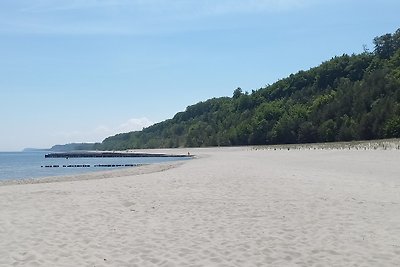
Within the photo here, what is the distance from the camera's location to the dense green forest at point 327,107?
97.2 metres

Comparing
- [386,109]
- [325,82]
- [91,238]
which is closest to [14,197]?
[91,238]

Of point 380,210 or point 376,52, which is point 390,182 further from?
point 376,52

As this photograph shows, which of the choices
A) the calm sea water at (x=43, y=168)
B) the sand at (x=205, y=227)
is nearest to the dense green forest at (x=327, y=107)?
the calm sea water at (x=43, y=168)

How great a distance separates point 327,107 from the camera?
122375mm

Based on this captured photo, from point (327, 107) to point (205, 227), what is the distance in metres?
118

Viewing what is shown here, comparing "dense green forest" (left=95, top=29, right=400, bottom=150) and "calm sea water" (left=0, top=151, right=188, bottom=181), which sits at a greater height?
"dense green forest" (left=95, top=29, right=400, bottom=150)

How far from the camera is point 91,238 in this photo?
953cm

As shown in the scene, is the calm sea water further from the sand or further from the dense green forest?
the dense green forest

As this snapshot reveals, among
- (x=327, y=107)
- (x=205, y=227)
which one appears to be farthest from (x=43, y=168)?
(x=327, y=107)

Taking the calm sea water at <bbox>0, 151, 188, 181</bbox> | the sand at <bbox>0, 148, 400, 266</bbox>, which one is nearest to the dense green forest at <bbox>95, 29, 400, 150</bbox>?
the calm sea water at <bbox>0, 151, 188, 181</bbox>

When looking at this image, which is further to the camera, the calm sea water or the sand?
the calm sea water

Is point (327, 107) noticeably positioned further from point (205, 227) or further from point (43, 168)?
point (205, 227)

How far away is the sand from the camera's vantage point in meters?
7.93

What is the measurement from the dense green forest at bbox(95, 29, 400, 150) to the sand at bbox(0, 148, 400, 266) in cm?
7701
